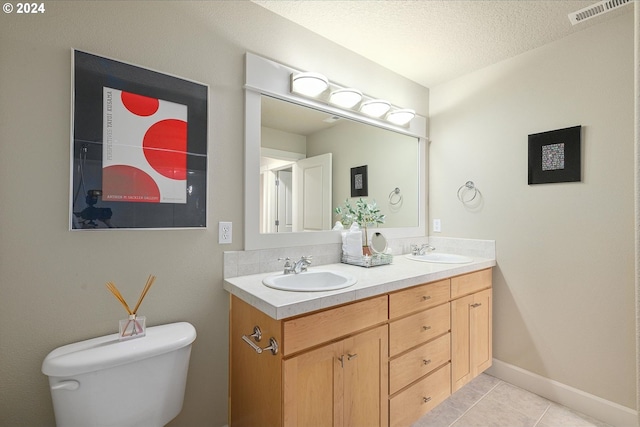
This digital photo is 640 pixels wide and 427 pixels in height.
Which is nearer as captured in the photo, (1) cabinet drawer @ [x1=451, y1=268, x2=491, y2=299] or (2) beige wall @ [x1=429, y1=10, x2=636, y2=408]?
(2) beige wall @ [x1=429, y1=10, x2=636, y2=408]

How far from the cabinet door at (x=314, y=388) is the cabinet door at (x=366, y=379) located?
1.9 inches

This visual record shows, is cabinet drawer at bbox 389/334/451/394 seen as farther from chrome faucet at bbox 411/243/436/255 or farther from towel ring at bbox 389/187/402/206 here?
towel ring at bbox 389/187/402/206

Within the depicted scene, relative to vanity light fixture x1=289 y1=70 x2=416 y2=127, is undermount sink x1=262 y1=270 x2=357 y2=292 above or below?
below

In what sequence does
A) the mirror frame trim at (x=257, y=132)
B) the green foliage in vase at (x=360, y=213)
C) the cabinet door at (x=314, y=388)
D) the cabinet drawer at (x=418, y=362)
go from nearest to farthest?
the cabinet door at (x=314, y=388)
the cabinet drawer at (x=418, y=362)
the mirror frame trim at (x=257, y=132)
the green foliage in vase at (x=360, y=213)

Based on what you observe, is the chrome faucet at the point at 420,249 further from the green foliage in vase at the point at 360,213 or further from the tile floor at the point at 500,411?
the tile floor at the point at 500,411

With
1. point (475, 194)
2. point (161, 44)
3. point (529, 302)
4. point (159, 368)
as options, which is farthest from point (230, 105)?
point (529, 302)

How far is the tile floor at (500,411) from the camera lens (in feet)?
5.75

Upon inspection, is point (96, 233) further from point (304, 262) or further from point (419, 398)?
point (419, 398)

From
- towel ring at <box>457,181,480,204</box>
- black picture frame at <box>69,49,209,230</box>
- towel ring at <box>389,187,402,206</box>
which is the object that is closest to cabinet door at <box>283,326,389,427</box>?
black picture frame at <box>69,49,209,230</box>

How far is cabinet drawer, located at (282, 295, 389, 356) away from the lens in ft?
3.76

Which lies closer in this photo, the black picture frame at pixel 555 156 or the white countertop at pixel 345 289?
the white countertop at pixel 345 289

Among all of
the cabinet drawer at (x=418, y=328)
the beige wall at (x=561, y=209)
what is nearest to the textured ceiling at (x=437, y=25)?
the beige wall at (x=561, y=209)

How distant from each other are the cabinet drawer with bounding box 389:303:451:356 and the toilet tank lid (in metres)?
0.98

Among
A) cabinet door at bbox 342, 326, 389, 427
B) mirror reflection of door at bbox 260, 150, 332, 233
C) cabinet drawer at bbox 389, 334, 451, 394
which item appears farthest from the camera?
mirror reflection of door at bbox 260, 150, 332, 233
